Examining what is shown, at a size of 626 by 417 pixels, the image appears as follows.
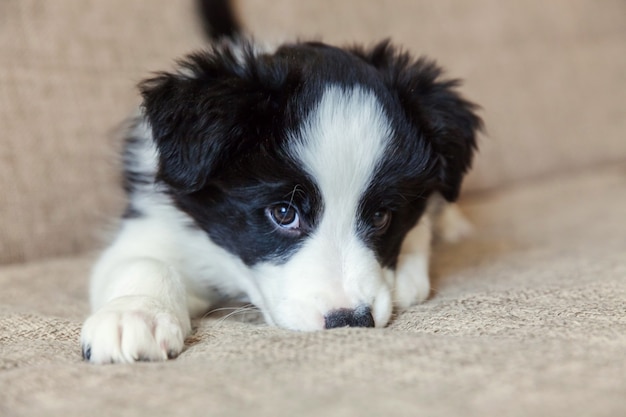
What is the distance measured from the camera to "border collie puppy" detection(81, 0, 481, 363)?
5.67ft

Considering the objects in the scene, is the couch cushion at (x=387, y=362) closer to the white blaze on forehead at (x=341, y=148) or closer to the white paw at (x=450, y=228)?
the white blaze on forehead at (x=341, y=148)

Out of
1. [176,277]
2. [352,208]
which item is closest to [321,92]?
[352,208]

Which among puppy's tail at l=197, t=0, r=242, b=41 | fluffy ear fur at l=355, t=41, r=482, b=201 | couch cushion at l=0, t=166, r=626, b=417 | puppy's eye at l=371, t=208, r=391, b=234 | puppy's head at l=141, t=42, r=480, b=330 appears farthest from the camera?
puppy's tail at l=197, t=0, r=242, b=41

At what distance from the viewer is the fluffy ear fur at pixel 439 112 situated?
2037mm

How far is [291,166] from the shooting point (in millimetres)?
1808

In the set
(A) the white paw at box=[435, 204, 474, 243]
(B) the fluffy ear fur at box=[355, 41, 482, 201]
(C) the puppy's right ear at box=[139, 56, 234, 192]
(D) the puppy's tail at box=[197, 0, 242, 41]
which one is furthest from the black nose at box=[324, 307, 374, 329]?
(D) the puppy's tail at box=[197, 0, 242, 41]

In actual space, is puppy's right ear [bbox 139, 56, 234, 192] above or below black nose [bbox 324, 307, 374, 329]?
above

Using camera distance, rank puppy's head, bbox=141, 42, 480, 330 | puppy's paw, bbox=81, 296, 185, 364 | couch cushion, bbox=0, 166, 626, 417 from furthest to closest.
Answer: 1. puppy's head, bbox=141, 42, 480, 330
2. puppy's paw, bbox=81, 296, 185, 364
3. couch cushion, bbox=0, 166, 626, 417

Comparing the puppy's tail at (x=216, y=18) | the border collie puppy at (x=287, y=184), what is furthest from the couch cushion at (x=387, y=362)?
the puppy's tail at (x=216, y=18)

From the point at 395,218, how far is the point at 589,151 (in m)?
2.20

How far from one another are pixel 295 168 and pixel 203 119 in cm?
24

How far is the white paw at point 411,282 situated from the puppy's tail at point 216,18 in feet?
4.47

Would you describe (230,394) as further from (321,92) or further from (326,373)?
(321,92)

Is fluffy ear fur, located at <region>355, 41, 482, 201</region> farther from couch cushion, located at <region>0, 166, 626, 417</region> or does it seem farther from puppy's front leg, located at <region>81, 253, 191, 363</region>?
puppy's front leg, located at <region>81, 253, 191, 363</region>
